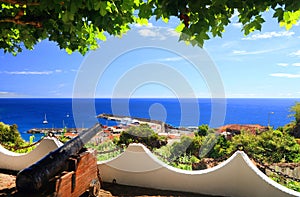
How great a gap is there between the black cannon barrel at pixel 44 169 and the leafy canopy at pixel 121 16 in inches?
65.4

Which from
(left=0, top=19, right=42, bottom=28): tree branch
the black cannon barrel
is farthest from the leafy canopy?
the black cannon barrel

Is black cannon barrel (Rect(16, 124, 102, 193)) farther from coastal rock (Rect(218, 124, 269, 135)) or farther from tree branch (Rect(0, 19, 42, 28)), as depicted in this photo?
coastal rock (Rect(218, 124, 269, 135))

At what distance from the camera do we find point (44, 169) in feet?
12.1

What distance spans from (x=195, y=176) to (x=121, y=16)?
333cm

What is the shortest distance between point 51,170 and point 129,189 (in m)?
2.13

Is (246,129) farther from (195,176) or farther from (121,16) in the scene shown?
(121,16)

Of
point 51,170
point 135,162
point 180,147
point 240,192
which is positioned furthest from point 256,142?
point 51,170

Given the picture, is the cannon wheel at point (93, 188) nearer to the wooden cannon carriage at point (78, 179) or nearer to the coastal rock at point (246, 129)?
the wooden cannon carriage at point (78, 179)

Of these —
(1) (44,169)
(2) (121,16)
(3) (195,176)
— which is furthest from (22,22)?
(3) (195,176)

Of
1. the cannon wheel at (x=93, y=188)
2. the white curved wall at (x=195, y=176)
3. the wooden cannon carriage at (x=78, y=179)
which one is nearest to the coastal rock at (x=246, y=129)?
the white curved wall at (x=195, y=176)

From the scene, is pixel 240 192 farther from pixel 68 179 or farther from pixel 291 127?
pixel 291 127

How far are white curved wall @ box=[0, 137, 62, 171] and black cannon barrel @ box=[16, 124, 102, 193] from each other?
180 centimetres

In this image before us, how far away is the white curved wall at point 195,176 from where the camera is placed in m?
4.80

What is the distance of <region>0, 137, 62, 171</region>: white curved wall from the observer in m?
6.26
